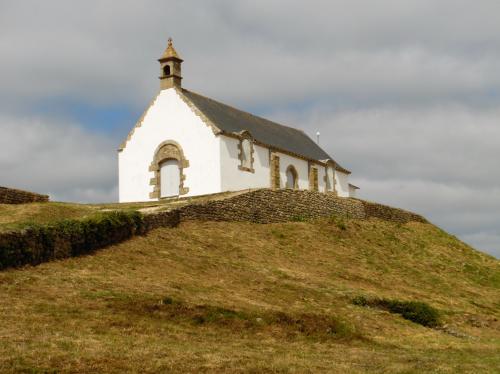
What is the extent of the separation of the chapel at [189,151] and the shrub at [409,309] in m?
18.4

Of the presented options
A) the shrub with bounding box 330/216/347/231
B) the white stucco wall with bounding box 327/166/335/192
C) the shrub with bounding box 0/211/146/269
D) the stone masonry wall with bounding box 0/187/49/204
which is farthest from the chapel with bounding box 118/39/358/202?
the shrub with bounding box 0/211/146/269

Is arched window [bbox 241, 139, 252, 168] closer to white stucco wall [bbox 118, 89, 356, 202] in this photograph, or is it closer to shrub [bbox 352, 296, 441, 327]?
white stucco wall [bbox 118, 89, 356, 202]

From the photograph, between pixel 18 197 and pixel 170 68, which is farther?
pixel 170 68

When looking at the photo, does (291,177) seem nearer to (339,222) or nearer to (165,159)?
(165,159)

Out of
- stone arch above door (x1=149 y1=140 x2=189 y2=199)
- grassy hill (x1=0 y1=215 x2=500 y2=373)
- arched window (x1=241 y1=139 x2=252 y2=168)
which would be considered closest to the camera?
grassy hill (x1=0 y1=215 x2=500 y2=373)

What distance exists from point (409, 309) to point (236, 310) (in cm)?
740

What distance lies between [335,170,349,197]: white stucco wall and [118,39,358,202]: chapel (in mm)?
7589

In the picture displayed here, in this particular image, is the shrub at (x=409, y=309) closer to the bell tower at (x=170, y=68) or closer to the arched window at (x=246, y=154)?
the arched window at (x=246, y=154)

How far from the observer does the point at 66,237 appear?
920 inches

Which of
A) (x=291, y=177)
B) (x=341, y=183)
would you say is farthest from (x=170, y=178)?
(x=341, y=183)

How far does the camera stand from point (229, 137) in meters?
43.3

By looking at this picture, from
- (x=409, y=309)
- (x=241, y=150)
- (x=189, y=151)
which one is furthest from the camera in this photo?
(x=241, y=150)

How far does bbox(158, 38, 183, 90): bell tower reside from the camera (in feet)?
148

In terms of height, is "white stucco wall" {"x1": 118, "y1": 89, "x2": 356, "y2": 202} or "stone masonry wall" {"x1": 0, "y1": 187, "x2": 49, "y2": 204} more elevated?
"white stucco wall" {"x1": 118, "y1": 89, "x2": 356, "y2": 202}
